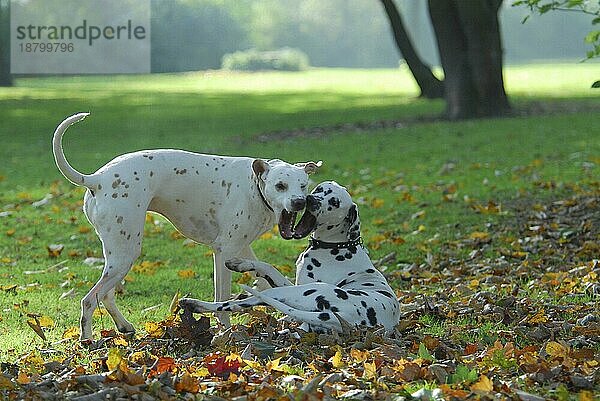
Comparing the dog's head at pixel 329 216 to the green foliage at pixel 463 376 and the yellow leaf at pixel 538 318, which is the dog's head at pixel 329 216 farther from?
the green foliage at pixel 463 376

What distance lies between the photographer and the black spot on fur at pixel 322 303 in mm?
5496

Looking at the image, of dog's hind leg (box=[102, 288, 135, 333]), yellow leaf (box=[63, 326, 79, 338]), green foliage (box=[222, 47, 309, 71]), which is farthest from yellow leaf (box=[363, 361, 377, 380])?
green foliage (box=[222, 47, 309, 71])

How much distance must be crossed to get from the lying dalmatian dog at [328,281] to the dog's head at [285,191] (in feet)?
0.34

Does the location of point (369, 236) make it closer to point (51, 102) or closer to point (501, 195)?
point (501, 195)

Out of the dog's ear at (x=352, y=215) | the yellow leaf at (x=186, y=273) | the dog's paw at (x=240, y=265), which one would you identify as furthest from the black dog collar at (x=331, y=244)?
the yellow leaf at (x=186, y=273)

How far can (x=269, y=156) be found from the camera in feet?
55.8

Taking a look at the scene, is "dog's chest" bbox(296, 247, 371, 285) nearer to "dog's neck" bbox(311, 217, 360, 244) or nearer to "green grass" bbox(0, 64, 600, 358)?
"dog's neck" bbox(311, 217, 360, 244)

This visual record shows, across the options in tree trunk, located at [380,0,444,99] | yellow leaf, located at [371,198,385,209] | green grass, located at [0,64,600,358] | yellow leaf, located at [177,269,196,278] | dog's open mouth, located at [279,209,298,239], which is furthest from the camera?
tree trunk, located at [380,0,444,99]

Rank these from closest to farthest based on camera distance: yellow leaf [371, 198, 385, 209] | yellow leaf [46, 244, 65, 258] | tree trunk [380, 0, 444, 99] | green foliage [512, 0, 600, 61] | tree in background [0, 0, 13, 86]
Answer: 1. green foliage [512, 0, 600, 61]
2. yellow leaf [46, 244, 65, 258]
3. yellow leaf [371, 198, 385, 209]
4. tree trunk [380, 0, 444, 99]
5. tree in background [0, 0, 13, 86]

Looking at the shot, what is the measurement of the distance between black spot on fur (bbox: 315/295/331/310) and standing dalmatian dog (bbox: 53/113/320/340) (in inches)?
17.4

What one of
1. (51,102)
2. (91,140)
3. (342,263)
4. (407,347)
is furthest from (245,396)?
(51,102)

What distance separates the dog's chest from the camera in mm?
6008

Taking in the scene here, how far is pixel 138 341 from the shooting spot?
575 cm

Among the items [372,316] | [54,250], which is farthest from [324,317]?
[54,250]
